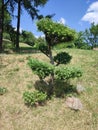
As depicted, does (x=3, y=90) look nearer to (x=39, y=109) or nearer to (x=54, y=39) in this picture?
(x=39, y=109)

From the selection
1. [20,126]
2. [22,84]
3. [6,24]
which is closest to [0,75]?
[22,84]

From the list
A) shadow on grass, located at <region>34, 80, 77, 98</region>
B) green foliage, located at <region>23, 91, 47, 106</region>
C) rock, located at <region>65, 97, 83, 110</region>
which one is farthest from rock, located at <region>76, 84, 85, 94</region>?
green foliage, located at <region>23, 91, 47, 106</region>

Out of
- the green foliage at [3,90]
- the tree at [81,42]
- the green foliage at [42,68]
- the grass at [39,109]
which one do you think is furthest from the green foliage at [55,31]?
the tree at [81,42]

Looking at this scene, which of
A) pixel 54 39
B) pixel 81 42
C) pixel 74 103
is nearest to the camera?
pixel 74 103

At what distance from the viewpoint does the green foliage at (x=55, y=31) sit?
13758 mm

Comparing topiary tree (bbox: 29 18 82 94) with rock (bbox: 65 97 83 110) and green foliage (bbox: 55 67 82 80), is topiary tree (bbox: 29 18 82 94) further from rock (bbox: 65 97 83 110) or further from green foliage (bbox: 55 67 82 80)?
rock (bbox: 65 97 83 110)

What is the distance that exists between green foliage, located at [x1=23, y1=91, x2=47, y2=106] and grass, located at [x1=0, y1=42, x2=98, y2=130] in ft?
1.07

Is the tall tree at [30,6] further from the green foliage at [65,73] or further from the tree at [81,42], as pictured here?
the tree at [81,42]

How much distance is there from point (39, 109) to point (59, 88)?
217 cm

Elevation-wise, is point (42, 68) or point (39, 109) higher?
point (42, 68)

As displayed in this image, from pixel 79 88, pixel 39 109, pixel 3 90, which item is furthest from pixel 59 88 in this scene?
pixel 3 90

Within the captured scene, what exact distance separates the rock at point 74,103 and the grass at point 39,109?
234 mm

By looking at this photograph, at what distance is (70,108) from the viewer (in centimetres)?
1384

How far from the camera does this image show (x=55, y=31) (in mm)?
13680
